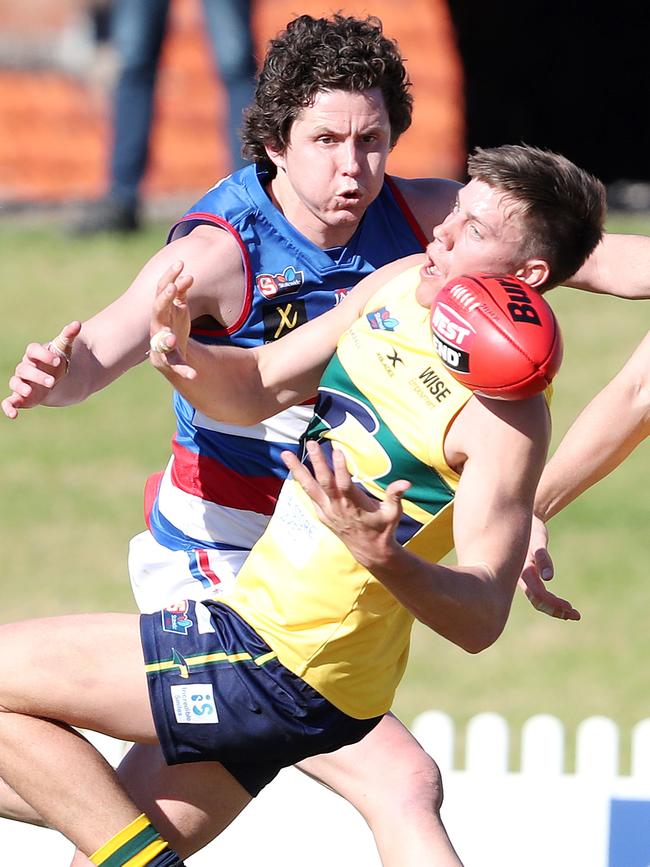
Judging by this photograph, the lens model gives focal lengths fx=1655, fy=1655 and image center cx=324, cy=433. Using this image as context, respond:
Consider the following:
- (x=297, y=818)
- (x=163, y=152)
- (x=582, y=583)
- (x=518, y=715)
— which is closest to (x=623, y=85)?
(x=163, y=152)

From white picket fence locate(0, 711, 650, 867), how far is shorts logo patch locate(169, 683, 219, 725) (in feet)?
5.00

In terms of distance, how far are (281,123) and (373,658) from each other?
122 cm

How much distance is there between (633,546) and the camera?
8.41 m

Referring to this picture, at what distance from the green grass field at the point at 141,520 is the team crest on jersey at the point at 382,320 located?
4008 millimetres

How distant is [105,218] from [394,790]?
24.6ft

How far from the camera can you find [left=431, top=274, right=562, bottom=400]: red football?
272cm

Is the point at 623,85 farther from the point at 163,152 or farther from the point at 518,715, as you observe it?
the point at 518,715

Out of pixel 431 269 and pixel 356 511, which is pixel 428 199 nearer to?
pixel 431 269

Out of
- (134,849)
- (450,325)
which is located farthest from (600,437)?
(134,849)

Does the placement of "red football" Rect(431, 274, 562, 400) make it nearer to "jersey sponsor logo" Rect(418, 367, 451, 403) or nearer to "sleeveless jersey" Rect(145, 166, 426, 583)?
"jersey sponsor logo" Rect(418, 367, 451, 403)

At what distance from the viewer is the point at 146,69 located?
364 inches

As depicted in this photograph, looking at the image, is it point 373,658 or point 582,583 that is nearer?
point 373,658

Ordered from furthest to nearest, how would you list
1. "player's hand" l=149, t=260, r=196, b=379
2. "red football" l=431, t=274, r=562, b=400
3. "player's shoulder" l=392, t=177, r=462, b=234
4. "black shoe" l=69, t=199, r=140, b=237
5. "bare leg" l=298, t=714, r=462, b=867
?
"black shoe" l=69, t=199, r=140, b=237
"player's shoulder" l=392, t=177, r=462, b=234
"bare leg" l=298, t=714, r=462, b=867
"player's hand" l=149, t=260, r=196, b=379
"red football" l=431, t=274, r=562, b=400

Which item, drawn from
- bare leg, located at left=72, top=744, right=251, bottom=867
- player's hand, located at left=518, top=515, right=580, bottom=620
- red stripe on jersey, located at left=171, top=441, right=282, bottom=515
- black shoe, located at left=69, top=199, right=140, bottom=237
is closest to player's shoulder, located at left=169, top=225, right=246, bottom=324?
red stripe on jersey, located at left=171, top=441, right=282, bottom=515
